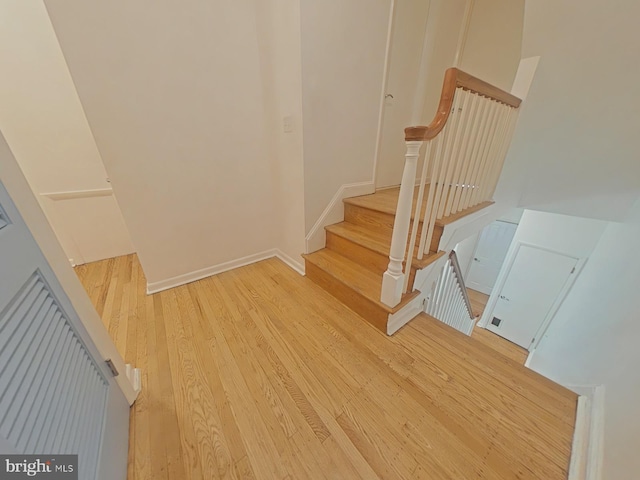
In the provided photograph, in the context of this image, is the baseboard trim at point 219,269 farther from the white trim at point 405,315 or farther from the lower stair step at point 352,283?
the white trim at point 405,315

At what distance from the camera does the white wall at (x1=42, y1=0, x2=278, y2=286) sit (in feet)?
4.44

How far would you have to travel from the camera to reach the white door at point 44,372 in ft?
1.65

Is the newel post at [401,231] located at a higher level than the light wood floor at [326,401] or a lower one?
higher

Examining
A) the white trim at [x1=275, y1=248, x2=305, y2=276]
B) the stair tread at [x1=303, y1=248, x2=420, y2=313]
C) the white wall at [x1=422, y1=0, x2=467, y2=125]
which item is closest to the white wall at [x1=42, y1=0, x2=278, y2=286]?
the white trim at [x1=275, y1=248, x2=305, y2=276]

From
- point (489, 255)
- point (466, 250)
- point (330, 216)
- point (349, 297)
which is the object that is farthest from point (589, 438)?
point (489, 255)

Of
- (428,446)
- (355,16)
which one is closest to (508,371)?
(428,446)

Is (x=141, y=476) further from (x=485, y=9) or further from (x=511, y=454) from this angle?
(x=485, y=9)

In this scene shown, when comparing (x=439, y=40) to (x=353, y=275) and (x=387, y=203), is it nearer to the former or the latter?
(x=387, y=203)

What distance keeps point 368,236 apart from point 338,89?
1.18m

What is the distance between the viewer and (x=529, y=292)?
3199mm

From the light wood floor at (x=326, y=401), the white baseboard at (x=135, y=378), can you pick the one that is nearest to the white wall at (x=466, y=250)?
the light wood floor at (x=326, y=401)

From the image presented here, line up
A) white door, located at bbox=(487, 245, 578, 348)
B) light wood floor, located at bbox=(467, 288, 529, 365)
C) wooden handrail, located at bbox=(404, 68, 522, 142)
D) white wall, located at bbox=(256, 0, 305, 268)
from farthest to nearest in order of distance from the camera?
light wood floor, located at bbox=(467, 288, 529, 365), white door, located at bbox=(487, 245, 578, 348), white wall, located at bbox=(256, 0, 305, 268), wooden handrail, located at bbox=(404, 68, 522, 142)

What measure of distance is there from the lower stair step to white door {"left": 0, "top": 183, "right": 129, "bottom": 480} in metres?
1.31

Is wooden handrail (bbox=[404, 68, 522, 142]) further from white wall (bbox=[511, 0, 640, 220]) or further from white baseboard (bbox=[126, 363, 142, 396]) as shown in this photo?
white baseboard (bbox=[126, 363, 142, 396])
